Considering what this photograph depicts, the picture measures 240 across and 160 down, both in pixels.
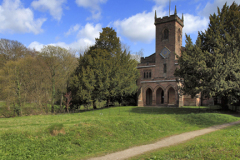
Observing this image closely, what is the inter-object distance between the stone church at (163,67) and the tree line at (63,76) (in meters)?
3.01

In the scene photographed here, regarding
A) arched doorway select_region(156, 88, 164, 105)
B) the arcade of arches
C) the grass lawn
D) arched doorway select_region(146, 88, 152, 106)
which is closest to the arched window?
the arcade of arches

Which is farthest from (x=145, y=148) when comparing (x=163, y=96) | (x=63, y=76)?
(x=163, y=96)

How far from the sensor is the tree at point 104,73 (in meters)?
32.0

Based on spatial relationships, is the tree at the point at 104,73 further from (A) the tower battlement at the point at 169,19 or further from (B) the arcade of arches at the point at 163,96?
(A) the tower battlement at the point at 169,19

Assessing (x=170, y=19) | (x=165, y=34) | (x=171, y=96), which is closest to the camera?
(x=171, y=96)

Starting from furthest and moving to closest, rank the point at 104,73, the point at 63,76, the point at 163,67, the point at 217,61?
1. the point at 163,67
2. the point at 63,76
3. the point at 104,73
4. the point at 217,61

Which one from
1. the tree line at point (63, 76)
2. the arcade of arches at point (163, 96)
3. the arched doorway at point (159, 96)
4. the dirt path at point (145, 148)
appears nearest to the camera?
the dirt path at point (145, 148)

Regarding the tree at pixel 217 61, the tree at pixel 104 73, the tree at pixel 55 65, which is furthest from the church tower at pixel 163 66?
the tree at pixel 55 65

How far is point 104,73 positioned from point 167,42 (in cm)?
1572

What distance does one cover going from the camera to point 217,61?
21.0 metres

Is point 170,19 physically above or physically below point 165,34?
above

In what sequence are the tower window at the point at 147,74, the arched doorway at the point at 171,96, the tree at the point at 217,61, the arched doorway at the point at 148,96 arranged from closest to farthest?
the tree at the point at 217,61 → the arched doorway at the point at 171,96 → the tower window at the point at 147,74 → the arched doorway at the point at 148,96

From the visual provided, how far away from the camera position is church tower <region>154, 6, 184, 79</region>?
38494 millimetres

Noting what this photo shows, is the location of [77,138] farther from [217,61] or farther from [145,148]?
[217,61]
